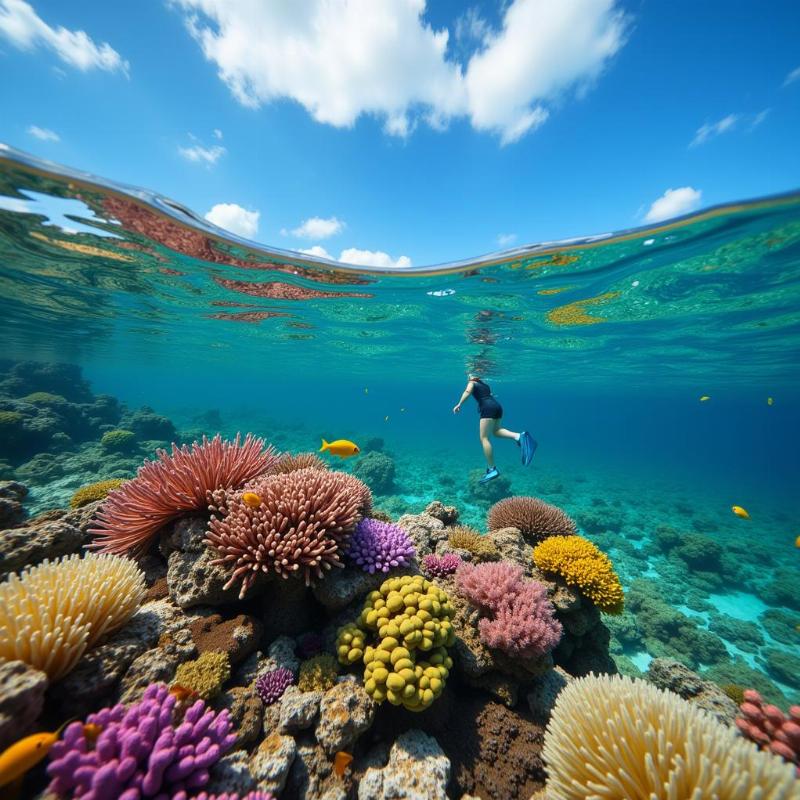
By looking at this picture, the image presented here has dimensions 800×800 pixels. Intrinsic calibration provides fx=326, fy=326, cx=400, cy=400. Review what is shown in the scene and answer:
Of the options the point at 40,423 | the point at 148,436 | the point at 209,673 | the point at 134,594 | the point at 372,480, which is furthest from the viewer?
the point at 148,436

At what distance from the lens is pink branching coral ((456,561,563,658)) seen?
3.35 meters

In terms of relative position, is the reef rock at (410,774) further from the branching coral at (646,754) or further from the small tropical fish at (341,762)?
the branching coral at (646,754)

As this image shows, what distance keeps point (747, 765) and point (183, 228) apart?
1503 centimetres

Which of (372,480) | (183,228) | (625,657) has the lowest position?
(625,657)

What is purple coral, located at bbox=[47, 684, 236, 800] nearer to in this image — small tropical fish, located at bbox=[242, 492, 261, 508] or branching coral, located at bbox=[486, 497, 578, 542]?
small tropical fish, located at bbox=[242, 492, 261, 508]

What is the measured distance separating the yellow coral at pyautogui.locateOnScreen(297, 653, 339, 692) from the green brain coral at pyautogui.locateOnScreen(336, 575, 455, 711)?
0.38 ft

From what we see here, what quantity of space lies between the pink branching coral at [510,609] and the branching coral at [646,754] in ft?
2.23

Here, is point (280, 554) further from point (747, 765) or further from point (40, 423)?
point (40, 423)

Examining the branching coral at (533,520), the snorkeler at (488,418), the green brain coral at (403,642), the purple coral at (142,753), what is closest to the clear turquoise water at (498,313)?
the snorkeler at (488,418)

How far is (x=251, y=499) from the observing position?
3.27 m

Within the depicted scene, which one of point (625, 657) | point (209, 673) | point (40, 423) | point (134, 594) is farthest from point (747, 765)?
point (40, 423)

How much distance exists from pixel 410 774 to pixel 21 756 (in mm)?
2596

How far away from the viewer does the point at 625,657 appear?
951cm

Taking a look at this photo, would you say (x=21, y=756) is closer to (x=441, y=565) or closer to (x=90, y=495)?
(x=441, y=565)
